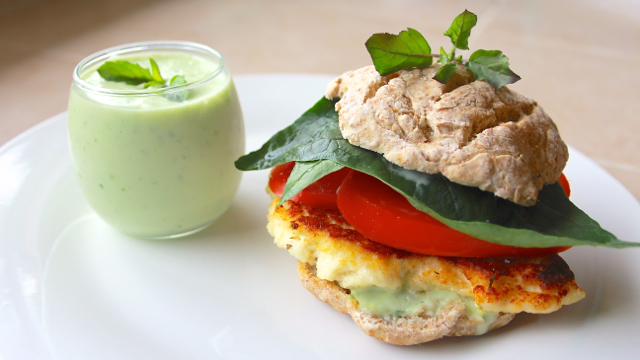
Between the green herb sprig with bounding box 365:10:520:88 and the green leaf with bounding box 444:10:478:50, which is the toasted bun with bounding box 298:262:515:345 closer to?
the green herb sprig with bounding box 365:10:520:88

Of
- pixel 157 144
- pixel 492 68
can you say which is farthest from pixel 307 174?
pixel 492 68

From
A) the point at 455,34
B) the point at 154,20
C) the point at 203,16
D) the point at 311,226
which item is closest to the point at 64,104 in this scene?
the point at 154,20

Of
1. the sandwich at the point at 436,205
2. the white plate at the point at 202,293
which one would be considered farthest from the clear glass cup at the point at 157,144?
the sandwich at the point at 436,205

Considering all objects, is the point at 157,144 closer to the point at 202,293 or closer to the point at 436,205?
the point at 202,293

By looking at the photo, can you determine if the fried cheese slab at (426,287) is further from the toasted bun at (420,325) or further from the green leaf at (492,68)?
the green leaf at (492,68)

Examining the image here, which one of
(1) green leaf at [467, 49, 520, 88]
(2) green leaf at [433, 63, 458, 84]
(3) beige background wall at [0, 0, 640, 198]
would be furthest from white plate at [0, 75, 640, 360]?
(3) beige background wall at [0, 0, 640, 198]

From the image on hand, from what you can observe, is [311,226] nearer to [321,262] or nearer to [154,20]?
[321,262]
